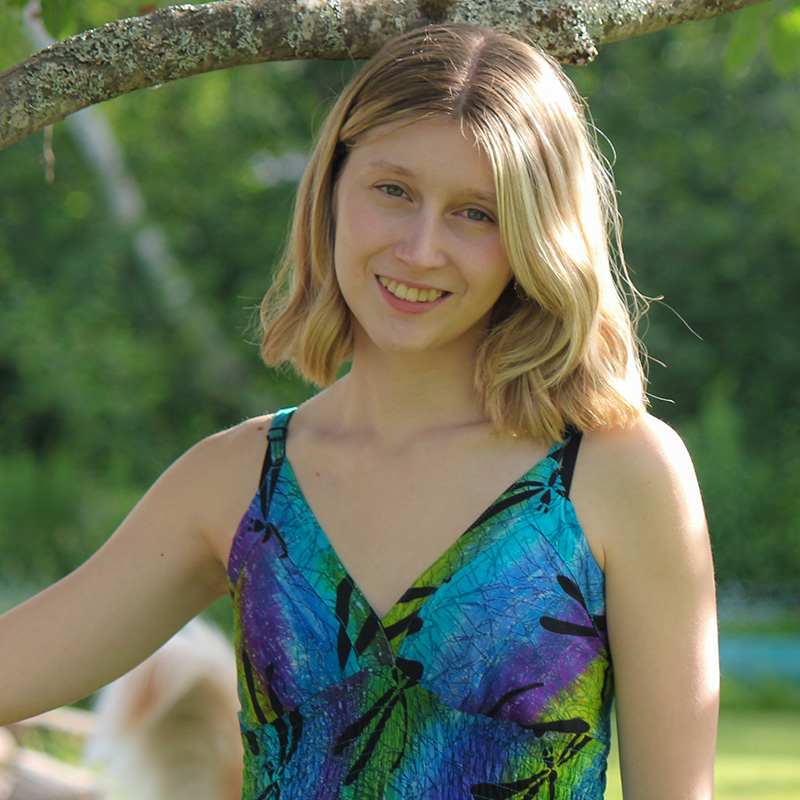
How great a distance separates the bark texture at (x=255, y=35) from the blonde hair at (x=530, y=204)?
0.20ft

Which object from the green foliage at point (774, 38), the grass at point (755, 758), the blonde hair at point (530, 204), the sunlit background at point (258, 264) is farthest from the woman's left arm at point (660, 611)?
the sunlit background at point (258, 264)

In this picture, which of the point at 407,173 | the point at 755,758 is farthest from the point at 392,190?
the point at 755,758

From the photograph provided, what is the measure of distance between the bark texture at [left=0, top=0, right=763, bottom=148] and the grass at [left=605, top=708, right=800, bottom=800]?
153 inches

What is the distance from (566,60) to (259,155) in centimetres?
916

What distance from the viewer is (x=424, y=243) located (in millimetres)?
1482

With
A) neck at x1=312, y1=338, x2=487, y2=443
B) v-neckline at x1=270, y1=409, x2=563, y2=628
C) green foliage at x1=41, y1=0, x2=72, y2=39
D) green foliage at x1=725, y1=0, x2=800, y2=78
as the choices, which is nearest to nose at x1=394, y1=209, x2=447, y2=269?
neck at x1=312, y1=338, x2=487, y2=443

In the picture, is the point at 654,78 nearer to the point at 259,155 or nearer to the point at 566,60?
the point at 259,155

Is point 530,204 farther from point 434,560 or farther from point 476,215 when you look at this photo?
point 434,560

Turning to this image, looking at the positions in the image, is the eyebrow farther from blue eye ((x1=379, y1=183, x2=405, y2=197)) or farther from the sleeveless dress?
the sleeveless dress

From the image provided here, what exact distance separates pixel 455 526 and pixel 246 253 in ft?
29.6

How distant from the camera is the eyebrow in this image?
4.85 ft

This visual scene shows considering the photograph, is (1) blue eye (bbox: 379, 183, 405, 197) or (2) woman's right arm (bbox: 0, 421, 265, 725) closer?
(1) blue eye (bbox: 379, 183, 405, 197)

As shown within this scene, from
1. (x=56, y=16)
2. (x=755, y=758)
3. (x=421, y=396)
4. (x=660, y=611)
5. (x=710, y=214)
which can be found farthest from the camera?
(x=710, y=214)

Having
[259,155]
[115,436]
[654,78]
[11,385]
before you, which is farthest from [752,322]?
[11,385]
